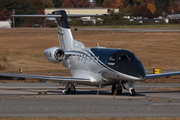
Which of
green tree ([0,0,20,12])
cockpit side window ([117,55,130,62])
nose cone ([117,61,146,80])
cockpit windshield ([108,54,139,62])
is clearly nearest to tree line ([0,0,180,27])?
green tree ([0,0,20,12])

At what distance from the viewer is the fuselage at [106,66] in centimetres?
2203

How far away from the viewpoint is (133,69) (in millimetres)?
21938

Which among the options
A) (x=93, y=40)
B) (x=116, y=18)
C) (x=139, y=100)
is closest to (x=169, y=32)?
(x=93, y=40)

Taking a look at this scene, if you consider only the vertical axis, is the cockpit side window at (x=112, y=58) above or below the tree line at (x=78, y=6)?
below

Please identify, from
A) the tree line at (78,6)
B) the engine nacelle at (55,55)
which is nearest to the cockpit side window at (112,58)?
the engine nacelle at (55,55)

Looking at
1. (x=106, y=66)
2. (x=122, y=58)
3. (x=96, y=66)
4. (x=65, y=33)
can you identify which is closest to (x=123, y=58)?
(x=122, y=58)

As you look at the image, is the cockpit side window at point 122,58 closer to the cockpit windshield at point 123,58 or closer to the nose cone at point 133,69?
the cockpit windshield at point 123,58

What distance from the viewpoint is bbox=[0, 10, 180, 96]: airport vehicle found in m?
22.2

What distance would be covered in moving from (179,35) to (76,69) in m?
47.4

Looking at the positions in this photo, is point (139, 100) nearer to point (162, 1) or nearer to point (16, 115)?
point (16, 115)

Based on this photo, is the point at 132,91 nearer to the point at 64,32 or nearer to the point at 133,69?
the point at 133,69

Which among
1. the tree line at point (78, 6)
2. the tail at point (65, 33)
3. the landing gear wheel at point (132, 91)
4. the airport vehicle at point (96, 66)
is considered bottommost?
the landing gear wheel at point (132, 91)

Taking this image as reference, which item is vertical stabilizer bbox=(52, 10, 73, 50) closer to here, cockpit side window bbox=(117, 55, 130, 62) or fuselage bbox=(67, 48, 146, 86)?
fuselage bbox=(67, 48, 146, 86)

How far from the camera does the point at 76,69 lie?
1065 inches
